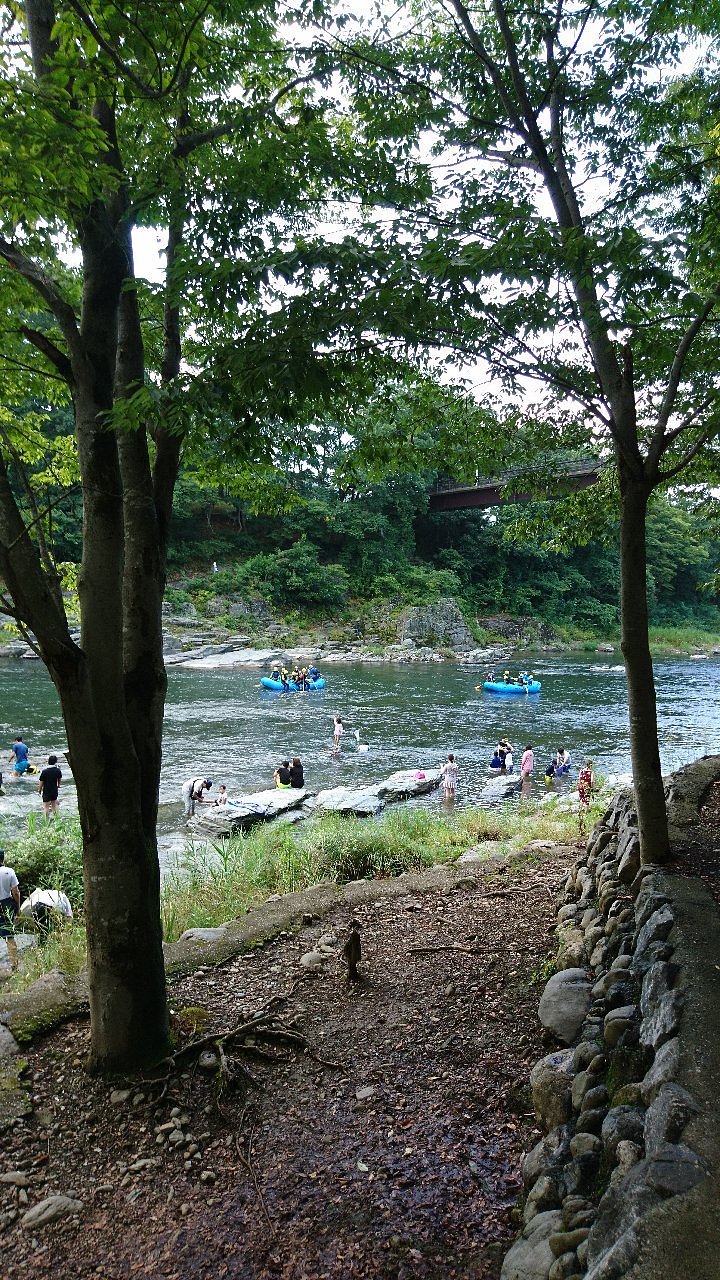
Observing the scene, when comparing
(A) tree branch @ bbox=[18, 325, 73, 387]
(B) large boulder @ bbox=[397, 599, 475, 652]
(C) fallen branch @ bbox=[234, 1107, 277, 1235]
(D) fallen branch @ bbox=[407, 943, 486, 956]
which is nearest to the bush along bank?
(D) fallen branch @ bbox=[407, 943, 486, 956]

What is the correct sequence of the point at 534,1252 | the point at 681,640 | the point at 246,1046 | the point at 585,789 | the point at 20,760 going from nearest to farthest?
the point at 534,1252, the point at 246,1046, the point at 585,789, the point at 20,760, the point at 681,640

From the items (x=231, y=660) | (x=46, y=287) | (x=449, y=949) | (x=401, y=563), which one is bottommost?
(x=449, y=949)

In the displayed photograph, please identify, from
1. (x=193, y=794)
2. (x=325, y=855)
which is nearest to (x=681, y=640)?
(x=193, y=794)

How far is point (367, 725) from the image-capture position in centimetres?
2089

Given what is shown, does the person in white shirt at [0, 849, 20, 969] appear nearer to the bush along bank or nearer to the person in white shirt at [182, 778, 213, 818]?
the person in white shirt at [182, 778, 213, 818]

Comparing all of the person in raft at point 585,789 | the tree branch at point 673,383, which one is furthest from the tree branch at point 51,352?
the person in raft at point 585,789

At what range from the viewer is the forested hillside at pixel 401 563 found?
134 feet

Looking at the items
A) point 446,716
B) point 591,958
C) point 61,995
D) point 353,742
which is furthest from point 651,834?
point 446,716

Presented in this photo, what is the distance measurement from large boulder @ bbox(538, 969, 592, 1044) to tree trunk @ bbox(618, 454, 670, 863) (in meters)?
0.99

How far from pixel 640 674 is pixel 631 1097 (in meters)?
2.35

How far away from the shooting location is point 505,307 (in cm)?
342

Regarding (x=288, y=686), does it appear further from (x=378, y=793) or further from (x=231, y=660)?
(x=378, y=793)

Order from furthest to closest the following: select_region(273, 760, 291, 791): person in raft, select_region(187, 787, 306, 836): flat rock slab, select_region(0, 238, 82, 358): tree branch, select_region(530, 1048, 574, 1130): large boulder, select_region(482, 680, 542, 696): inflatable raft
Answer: select_region(482, 680, 542, 696): inflatable raft
select_region(273, 760, 291, 791): person in raft
select_region(187, 787, 306, 836): flat rock slab
select_region(0, 238, 82, 358): tree branch
select_region(530, 1048, 574, 1130): large boulder

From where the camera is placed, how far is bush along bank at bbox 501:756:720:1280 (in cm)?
181
